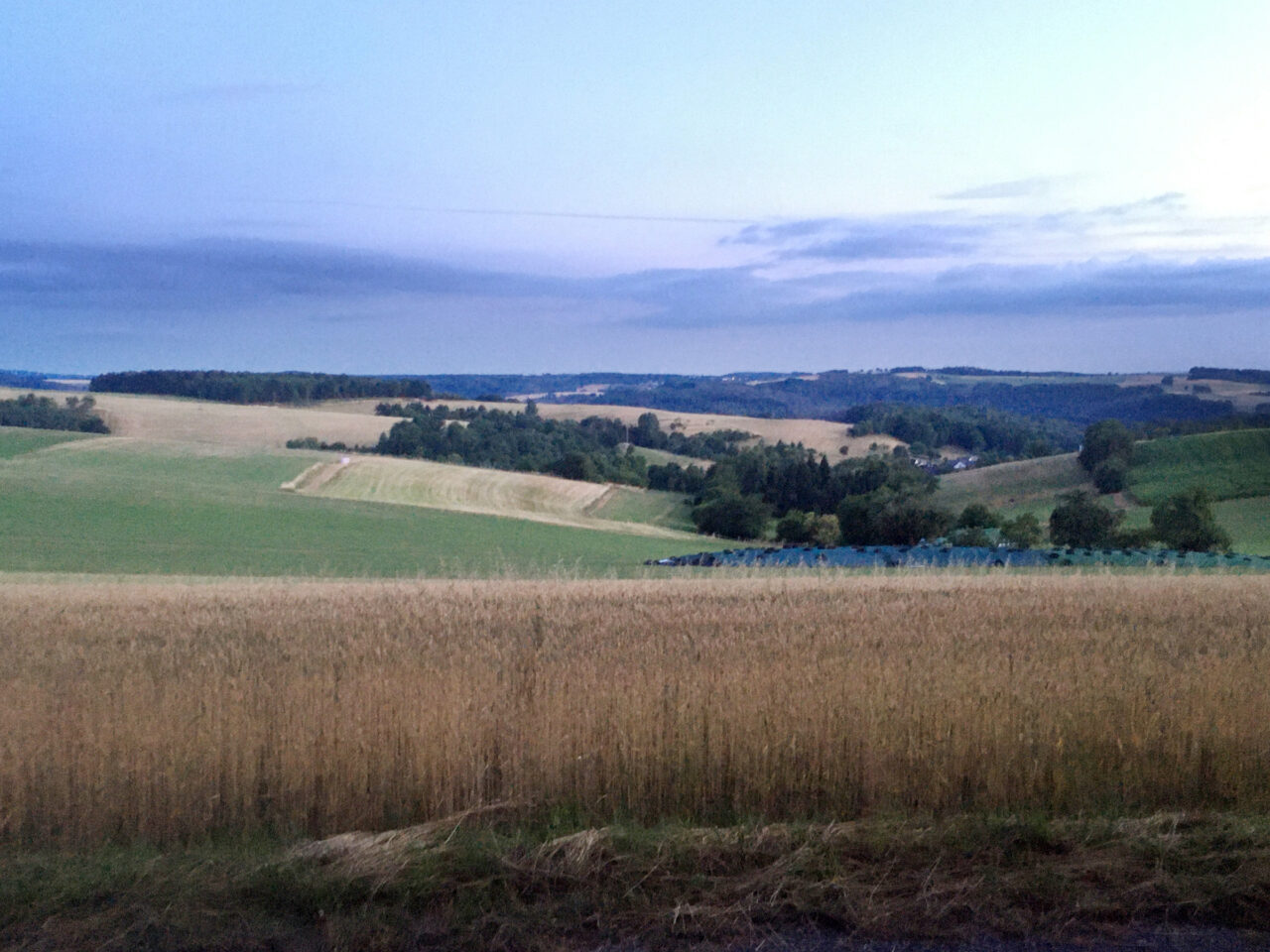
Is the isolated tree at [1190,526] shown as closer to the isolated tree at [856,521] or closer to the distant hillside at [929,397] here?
the isolated tree at [856,521]

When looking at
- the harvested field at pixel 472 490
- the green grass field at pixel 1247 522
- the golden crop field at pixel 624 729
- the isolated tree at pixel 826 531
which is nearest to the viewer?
the golden crop field at pixel 624 729

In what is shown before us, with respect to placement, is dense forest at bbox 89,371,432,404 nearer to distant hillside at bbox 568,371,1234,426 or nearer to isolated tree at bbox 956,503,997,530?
distant hillside at bbox 568,371,1234,426

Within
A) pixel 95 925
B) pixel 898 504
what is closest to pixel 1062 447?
pixel 898 504

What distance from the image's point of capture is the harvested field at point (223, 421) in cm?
→ 6969

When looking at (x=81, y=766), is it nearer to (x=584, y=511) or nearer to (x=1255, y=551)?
(x=1255, y=551)

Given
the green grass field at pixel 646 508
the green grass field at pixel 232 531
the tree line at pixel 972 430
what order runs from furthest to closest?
the tree line at pixel 972 430 → the green grass field at pixel 646 508 → the green grass field at pixel 232 531

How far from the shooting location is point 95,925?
3887 millimetres

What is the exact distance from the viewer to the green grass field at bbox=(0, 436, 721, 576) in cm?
3319

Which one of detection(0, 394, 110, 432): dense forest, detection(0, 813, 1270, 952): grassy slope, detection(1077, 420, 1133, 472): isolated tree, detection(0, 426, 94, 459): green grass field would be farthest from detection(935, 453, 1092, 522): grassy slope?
detection(0, 394, 110, 432): dense forest

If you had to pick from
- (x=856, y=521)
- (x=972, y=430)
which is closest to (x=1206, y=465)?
(x=972, y=430)

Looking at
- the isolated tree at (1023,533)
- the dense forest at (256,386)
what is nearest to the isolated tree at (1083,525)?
the isolated tree at (1023,533)

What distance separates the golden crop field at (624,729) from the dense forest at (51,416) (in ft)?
231

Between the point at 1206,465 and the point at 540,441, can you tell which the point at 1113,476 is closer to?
the point at 1206,465

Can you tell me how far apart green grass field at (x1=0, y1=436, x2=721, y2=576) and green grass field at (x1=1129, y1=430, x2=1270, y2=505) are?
107 ft
